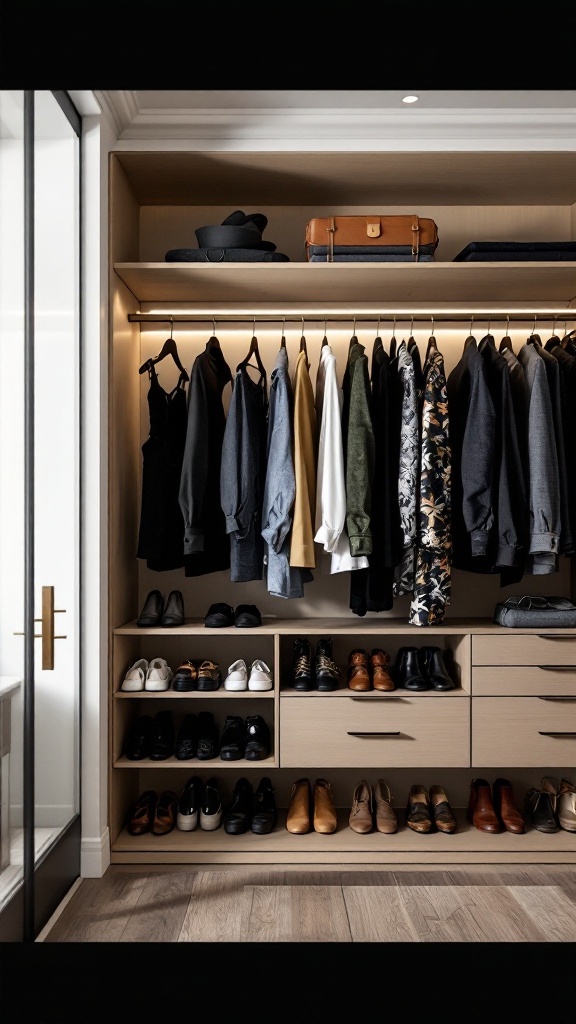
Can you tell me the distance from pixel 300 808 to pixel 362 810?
23 cm

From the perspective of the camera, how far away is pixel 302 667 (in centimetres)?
289

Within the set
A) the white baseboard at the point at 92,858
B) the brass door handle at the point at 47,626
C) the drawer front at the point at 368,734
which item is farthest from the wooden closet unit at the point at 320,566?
the brass door handle at the point at 47,626

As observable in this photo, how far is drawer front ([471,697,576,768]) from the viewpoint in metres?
2.78

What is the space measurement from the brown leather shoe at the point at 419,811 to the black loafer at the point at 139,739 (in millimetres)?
1004

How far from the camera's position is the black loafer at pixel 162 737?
2.81 meters

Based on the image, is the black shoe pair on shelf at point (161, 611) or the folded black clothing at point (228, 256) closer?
the folded black clothing at point (228, 256)

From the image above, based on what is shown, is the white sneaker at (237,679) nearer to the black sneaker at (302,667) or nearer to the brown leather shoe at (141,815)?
→ the black sneaker at (302,667)

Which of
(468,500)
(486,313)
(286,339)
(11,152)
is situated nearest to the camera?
(11,152)

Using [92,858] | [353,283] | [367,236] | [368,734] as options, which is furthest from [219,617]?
[367,236]

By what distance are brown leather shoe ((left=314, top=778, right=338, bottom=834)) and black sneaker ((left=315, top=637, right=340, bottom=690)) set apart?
1.51ft

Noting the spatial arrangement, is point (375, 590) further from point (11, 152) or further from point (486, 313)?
point (11, 152)

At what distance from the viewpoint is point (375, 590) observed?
2865 mm

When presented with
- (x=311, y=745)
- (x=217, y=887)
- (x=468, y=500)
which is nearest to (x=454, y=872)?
(x=311, y=745)
